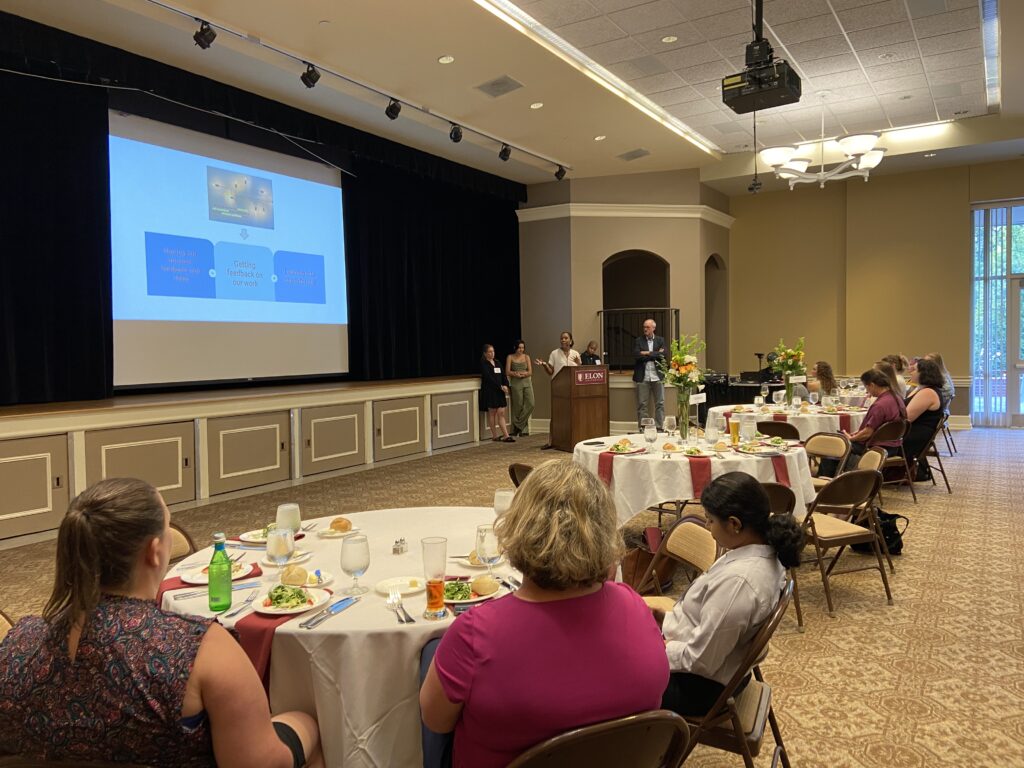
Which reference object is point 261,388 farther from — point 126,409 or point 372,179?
point 372,179

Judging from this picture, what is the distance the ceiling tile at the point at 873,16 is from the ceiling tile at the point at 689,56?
3.81 feet

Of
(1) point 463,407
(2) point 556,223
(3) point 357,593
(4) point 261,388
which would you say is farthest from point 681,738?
(2) point 556,223

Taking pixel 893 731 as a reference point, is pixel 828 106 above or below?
above

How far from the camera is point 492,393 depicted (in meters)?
10.3

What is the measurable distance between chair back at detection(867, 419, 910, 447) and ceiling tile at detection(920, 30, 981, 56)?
3755 millimetres

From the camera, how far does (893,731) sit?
8.45ft

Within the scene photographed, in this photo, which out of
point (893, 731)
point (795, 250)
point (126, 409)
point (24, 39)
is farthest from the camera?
point (795, 250)

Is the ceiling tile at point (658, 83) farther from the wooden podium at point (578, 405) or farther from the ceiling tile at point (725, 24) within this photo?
the wooden podium at point (578, 405)

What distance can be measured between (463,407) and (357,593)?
8.04 metres

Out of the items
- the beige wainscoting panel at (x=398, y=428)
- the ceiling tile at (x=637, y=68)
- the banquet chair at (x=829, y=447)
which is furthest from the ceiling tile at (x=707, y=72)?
the beige wainscoting panel at (x=398, y=428)

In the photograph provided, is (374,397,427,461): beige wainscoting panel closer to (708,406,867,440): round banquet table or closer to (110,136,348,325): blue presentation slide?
(110,136,348,325): blue presentation slide

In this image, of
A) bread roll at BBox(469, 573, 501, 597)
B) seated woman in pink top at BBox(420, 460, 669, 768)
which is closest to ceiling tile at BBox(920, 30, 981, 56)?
bread roll at BBox(469, 573, 501, 597)

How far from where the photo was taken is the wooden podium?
905 cm

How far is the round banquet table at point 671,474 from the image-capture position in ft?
13.4
